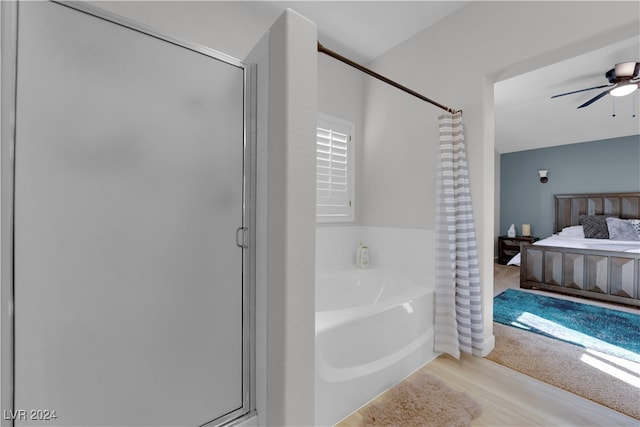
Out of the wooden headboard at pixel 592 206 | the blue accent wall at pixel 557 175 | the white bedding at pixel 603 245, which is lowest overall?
the white bedding at pixel 603 245

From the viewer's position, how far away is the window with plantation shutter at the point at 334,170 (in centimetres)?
265

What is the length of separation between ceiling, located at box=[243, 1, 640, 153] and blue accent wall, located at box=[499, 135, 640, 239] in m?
0.19

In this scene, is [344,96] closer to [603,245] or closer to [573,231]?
[603,245]

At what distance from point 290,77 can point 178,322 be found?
1.09 m

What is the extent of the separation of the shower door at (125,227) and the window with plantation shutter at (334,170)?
4.66 ft

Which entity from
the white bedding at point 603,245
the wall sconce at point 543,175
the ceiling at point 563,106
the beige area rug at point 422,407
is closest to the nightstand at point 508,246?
the wall sconce at point 543,175

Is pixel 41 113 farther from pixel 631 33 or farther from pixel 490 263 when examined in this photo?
pixel 631 33

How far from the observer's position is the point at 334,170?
109 inches

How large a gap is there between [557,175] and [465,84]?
14.2ft

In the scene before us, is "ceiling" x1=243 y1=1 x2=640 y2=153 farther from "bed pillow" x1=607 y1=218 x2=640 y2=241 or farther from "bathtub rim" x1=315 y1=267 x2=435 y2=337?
"bathtub rim" x1=315 y1=267 x2=435 y2=337

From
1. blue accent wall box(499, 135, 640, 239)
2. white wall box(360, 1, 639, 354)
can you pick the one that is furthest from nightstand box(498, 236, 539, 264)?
white wall box(360, 1, 639, 354)

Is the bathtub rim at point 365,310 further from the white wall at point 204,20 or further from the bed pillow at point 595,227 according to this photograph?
the bed pillow at point 595,227

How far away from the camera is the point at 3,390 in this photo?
832 mm

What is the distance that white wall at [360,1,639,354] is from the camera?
67.4 inches
